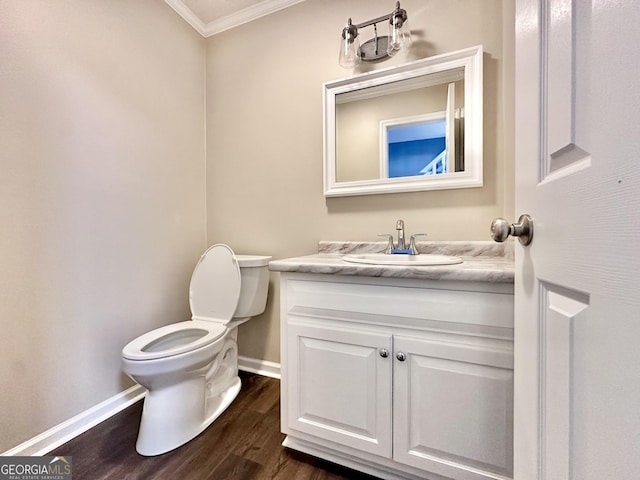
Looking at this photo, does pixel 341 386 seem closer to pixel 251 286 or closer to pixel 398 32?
Result: pixel 251 286

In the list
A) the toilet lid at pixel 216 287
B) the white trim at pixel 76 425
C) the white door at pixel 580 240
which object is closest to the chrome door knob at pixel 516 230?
the white door at pixel 580 240

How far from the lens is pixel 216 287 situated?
1.59 m

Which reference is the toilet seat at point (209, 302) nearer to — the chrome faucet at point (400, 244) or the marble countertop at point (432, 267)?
the marble countertop at point (432, 267)

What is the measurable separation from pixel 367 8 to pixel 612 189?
5.57ft

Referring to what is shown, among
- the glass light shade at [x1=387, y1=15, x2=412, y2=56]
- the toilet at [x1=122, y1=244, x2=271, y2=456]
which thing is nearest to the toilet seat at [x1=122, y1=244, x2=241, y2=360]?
the toilet at [x1=122, y1=244, x2=271, y2=456]

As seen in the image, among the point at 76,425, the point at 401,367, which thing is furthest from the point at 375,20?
the point at 76,425

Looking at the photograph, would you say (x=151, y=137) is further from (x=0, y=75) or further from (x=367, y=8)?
(x=367, y=8)

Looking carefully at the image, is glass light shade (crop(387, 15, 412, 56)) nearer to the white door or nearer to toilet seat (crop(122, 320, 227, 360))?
the white door

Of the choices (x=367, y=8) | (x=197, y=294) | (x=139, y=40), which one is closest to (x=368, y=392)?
(x=197, y=294)

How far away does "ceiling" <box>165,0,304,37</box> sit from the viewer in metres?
1.70

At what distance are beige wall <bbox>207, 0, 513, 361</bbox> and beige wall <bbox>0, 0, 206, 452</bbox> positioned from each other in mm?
289

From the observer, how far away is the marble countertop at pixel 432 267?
807 millimetres

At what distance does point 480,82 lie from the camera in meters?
1.24

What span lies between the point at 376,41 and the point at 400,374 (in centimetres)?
160
